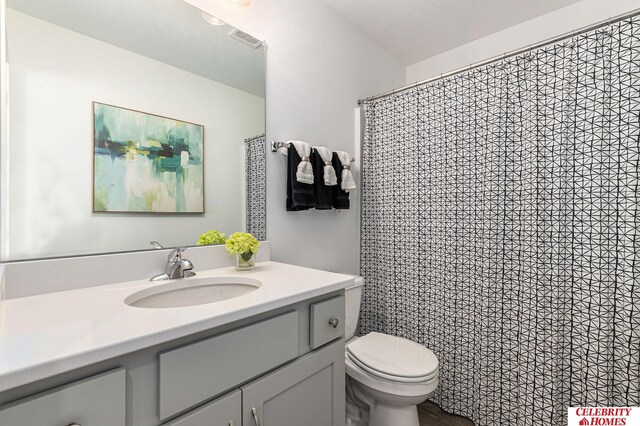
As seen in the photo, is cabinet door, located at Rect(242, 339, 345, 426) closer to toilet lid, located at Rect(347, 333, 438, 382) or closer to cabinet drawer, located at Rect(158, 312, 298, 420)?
cabinet drawer, located at Rect(158, 312, 298, 420)

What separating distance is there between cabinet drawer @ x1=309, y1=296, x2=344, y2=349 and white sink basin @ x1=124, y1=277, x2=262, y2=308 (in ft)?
0.82

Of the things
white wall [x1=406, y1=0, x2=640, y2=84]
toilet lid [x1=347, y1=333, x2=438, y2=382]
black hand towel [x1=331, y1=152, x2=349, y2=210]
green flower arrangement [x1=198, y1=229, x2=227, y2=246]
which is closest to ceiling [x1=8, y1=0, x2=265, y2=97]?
black hand towel [x1=331, y1=152, x2=349, y2=210]

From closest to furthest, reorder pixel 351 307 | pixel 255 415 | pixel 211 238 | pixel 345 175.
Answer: pixel 255 415
pixel 211 238
pixel 351 307
pixel 345 175

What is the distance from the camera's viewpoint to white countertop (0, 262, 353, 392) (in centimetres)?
51

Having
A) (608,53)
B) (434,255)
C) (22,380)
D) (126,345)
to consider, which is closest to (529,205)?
(434,255)

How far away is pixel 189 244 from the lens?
1245 mm

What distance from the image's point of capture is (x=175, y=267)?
1.09m

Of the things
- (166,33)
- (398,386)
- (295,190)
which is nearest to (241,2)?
(166,33)

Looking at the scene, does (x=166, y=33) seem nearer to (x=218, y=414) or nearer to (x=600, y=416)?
(x=218, y=414)

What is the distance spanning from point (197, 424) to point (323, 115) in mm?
1666

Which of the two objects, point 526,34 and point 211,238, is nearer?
point 211,238

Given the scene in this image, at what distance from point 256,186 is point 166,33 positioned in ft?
2.44

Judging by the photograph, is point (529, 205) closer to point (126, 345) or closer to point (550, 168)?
point (550, 168)

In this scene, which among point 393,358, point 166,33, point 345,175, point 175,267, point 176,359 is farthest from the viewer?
point 345,175
